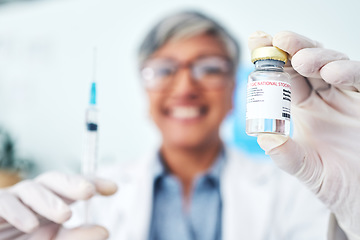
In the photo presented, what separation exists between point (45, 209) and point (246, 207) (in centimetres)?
98

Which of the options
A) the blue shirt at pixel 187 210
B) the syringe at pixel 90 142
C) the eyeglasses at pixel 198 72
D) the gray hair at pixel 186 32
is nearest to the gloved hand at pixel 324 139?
the syringe at pixel 90 142

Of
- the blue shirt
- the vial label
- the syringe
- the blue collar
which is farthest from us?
the blue collar

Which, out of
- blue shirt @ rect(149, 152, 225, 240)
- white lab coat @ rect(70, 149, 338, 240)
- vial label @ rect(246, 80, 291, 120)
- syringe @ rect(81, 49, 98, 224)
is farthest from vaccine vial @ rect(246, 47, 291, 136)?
blue shirt @ rect(149, 152, 225, 240)

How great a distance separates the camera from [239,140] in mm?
2061

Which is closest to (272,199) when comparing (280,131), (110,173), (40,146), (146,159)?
(146,159)

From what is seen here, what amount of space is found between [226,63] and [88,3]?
1177mm

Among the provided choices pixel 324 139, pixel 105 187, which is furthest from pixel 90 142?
pixel 324 139

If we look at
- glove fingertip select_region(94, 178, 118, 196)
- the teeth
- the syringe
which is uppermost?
the syringe

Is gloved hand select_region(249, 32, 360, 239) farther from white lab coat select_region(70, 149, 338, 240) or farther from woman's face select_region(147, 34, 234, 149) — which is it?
woman's face select_region(147, 34, 234, 149)

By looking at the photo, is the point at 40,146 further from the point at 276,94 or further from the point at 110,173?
the point at 276,94

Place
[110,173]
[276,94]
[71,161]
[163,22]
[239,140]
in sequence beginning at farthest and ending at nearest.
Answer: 1. [71,161]
2. [163,22]
3. [239,140]
4. [110,173]
5. [276,94]

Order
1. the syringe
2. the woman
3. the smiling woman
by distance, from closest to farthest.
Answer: the woman, the syringe, the smiling woman

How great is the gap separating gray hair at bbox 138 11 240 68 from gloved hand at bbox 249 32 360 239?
1137 millimetres

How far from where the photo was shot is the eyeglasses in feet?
6.39
